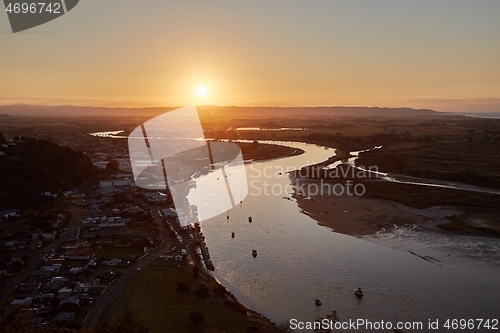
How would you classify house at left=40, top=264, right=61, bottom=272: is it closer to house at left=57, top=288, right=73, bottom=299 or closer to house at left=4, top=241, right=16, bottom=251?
house at left=57, top=288, right=73, bottom=299

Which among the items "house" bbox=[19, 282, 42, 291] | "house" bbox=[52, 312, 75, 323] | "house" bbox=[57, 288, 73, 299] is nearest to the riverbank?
"house" bbox=[19, 282, 42, 291]

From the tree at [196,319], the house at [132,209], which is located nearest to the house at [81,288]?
the tree at [196,319]

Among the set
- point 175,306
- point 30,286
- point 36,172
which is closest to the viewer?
point 175,306

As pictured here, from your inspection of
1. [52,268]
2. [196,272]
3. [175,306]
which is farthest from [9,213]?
[175,306]

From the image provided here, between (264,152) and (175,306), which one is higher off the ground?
(264,152)

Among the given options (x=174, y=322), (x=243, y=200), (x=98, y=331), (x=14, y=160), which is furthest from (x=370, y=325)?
(x=14, y=160)

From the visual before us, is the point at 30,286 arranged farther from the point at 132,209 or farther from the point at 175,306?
the point at 132,209
